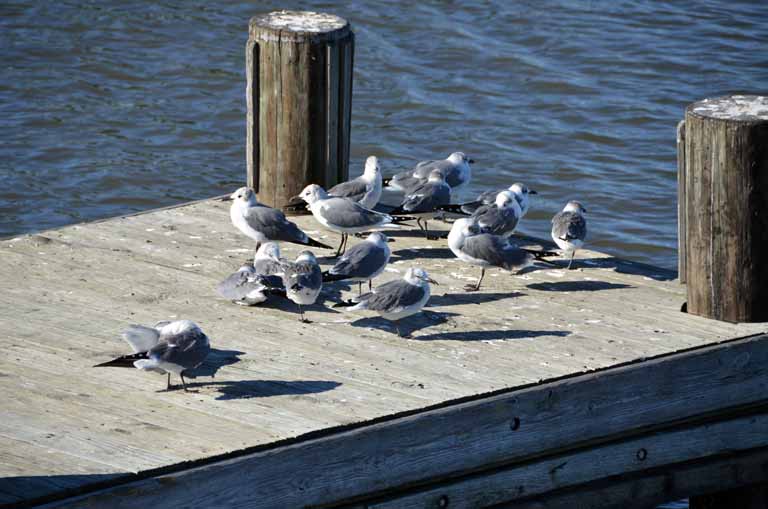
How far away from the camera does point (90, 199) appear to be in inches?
521

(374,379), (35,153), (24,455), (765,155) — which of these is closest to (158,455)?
(24,455)

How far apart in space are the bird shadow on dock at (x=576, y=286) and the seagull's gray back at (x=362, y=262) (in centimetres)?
96

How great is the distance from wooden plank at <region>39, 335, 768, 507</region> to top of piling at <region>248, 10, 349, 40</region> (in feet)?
10.6

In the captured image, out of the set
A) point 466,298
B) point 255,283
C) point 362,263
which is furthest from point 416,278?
point 255,283

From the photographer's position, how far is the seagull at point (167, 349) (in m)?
5.84

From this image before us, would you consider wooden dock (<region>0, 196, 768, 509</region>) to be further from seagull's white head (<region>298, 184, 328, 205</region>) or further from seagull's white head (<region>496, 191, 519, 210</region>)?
seagull's white head (<region>298, 184, 328, 205</region>)

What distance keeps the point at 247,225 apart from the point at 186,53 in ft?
30.4

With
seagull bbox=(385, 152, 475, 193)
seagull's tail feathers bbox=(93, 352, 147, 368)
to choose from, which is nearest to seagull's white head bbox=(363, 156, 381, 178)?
seagull bbox=(385, 152, 475, 193)

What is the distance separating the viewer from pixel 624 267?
8148mm

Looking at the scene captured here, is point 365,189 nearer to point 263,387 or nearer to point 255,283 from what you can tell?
point 255,283

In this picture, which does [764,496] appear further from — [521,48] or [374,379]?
[521,48]

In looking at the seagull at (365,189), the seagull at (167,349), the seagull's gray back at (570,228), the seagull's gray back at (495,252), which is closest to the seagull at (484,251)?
the seagull's gray back at (495,252)

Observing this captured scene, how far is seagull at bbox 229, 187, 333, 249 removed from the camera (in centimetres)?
780

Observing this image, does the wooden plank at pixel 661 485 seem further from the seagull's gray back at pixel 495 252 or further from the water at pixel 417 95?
the water at pixel 417 95
